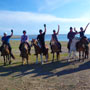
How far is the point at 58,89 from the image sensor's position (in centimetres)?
689

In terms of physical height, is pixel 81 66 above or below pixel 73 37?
below

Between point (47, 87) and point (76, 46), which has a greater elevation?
point (76, 46)

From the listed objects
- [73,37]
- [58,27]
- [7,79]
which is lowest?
[7,79]

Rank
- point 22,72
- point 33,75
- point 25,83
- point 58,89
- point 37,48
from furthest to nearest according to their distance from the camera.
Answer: point 37,48 → point 22,72 → point 33,75 → point 25,83 → point 58,89

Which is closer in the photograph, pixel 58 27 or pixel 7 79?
pixel 7 79

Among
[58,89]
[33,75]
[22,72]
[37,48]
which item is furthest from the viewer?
[37,48]

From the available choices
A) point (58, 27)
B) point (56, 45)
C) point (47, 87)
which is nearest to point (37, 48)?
point (56, 45)

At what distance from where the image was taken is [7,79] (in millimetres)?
8664

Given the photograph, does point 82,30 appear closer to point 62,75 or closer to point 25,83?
point 62,75

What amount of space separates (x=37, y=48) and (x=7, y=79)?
13.1 ft

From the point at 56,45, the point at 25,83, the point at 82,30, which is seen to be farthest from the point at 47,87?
the point at 82,30

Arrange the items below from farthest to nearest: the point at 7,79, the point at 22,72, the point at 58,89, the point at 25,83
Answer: the point at 22,72
the point at 7,79
the point at 25,83
the point at 58,89

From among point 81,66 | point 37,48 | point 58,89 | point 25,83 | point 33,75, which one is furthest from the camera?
point 37,48

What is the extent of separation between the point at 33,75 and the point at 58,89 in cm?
270
